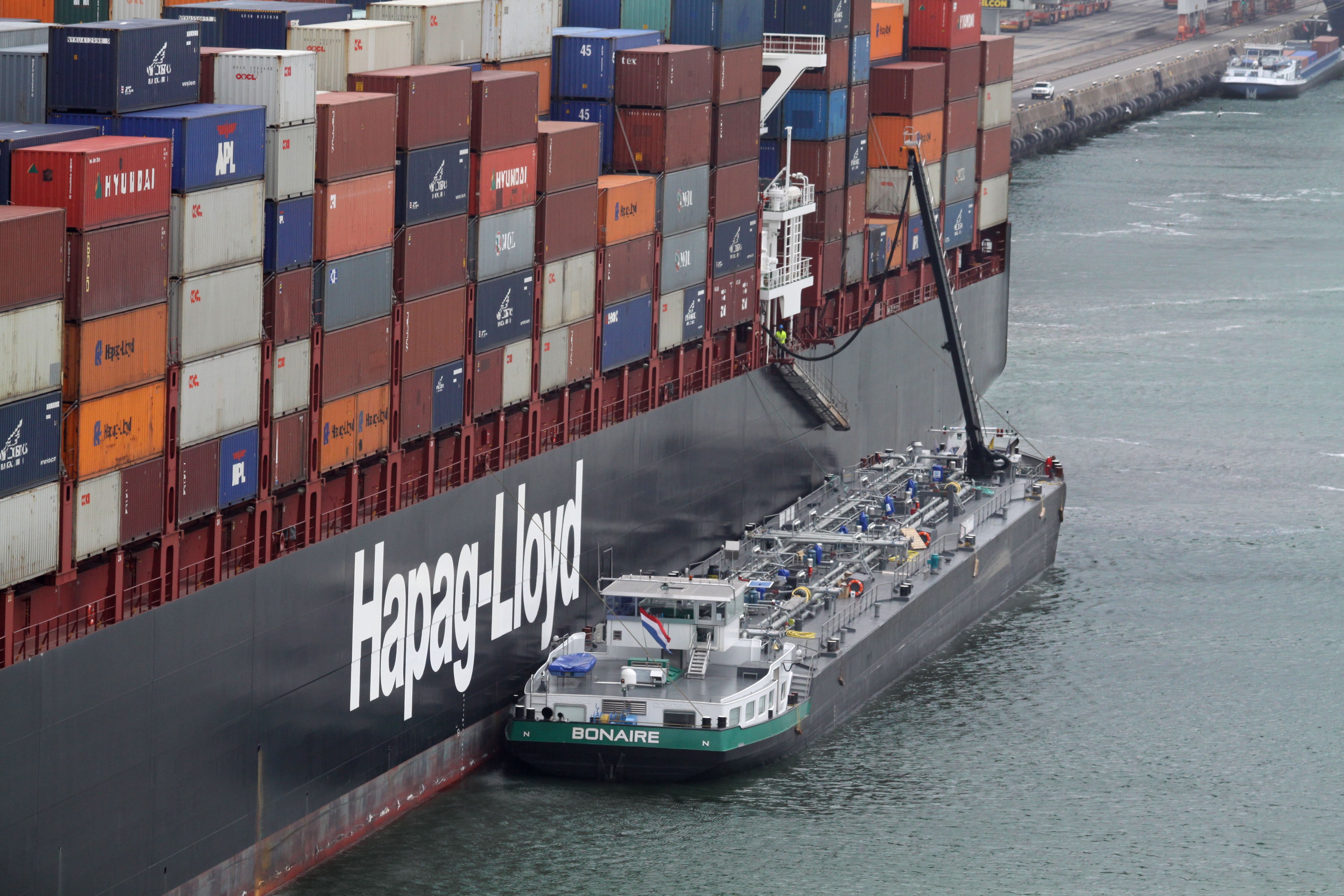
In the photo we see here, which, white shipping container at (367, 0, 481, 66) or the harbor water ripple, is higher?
white shipping container at (367, 0, 481, 66)

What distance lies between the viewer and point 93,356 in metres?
30.2

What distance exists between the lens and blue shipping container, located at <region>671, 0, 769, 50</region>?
48875mm

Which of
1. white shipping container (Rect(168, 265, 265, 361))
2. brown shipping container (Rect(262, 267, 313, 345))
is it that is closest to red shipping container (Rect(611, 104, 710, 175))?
brown shipping container (Rect(262, 267, 313, 345))

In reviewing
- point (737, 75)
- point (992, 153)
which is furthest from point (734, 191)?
point (992, 153)

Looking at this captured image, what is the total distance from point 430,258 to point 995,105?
99.0ft

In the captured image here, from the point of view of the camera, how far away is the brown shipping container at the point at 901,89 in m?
58.6

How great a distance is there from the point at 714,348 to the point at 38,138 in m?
22.1

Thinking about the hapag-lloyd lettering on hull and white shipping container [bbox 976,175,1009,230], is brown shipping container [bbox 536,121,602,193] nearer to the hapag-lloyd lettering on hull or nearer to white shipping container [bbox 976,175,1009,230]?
the hapag-lloyd lettering on hull

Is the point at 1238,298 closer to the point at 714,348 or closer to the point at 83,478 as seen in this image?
the point at 714,348

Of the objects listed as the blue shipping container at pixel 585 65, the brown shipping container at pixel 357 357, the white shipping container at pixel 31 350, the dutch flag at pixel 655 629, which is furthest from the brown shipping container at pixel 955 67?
the white shipping container at pixel 31 350

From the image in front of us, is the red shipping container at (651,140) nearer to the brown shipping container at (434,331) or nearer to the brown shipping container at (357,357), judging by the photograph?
the brown shipping container at (434,331)

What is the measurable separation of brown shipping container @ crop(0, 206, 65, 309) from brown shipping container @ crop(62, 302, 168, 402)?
0.81 metres

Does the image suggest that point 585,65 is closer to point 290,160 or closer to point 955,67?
point 290,160

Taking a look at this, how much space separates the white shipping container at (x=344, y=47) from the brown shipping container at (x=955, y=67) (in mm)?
24310
